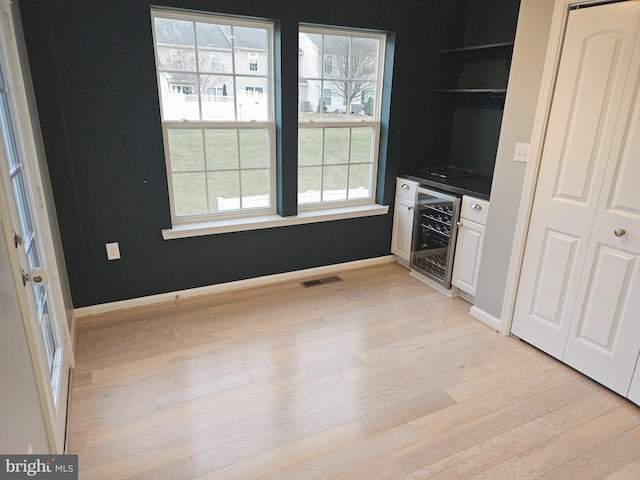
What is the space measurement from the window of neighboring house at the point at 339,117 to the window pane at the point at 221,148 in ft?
1.78

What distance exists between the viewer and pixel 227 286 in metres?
3.27

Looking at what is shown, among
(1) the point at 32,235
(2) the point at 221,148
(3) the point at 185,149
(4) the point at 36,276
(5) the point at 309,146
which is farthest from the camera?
(5) the point at 309,146

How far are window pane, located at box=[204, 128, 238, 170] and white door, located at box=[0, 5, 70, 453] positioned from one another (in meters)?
1.14

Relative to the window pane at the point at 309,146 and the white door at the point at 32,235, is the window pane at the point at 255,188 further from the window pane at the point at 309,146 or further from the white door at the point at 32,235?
the white door at the point at 32,235

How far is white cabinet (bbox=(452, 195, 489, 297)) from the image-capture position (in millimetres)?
2887

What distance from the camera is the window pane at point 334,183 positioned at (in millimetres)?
3507

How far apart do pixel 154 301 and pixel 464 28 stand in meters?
3.39

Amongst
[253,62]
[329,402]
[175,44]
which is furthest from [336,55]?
[329,402]

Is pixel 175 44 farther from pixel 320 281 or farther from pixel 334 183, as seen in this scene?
pixel 320 281

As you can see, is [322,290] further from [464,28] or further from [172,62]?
[464,28]

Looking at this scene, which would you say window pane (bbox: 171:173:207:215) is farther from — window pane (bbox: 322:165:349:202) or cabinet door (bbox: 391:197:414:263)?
cabinet door (bbox: 391:197:414:263)

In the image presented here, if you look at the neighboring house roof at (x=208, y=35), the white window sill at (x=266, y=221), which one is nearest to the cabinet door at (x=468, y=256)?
the white window sill at (x=266, y=221)

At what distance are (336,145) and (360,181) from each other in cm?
42

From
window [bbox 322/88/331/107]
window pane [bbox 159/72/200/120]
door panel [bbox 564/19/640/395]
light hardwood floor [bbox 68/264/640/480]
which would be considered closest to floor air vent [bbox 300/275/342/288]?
light hardwood floor [bbox 68/264/640/480]
